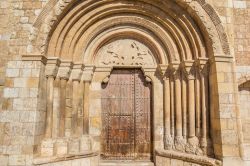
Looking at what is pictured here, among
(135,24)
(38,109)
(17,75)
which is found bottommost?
(38,109)

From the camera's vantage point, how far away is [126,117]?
6285 mm

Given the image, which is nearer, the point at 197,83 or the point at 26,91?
the point at 26,91

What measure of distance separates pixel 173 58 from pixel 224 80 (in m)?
1.38

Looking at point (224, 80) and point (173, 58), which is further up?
point (173, 58)

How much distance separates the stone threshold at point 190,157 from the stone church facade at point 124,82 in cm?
2

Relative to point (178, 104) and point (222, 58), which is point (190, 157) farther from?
point (222, 58)

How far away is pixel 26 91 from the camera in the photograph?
5.07 m

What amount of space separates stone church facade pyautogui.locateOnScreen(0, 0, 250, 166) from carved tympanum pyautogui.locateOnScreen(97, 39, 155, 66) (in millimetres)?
26

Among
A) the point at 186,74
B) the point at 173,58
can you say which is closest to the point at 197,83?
the point at 186,74

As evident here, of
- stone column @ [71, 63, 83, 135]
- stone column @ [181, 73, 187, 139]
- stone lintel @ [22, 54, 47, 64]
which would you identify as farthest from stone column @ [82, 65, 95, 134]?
stone column @ [181, 73, 187, 139]

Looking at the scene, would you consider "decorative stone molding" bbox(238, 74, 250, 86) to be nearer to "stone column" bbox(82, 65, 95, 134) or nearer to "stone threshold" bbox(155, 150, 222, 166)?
"stone threshold" bbox(155, 150, 222, 166)

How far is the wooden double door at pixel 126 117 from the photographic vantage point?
6176mm

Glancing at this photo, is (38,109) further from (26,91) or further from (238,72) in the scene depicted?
(238,72)

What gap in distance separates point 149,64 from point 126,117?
4.92 feet
